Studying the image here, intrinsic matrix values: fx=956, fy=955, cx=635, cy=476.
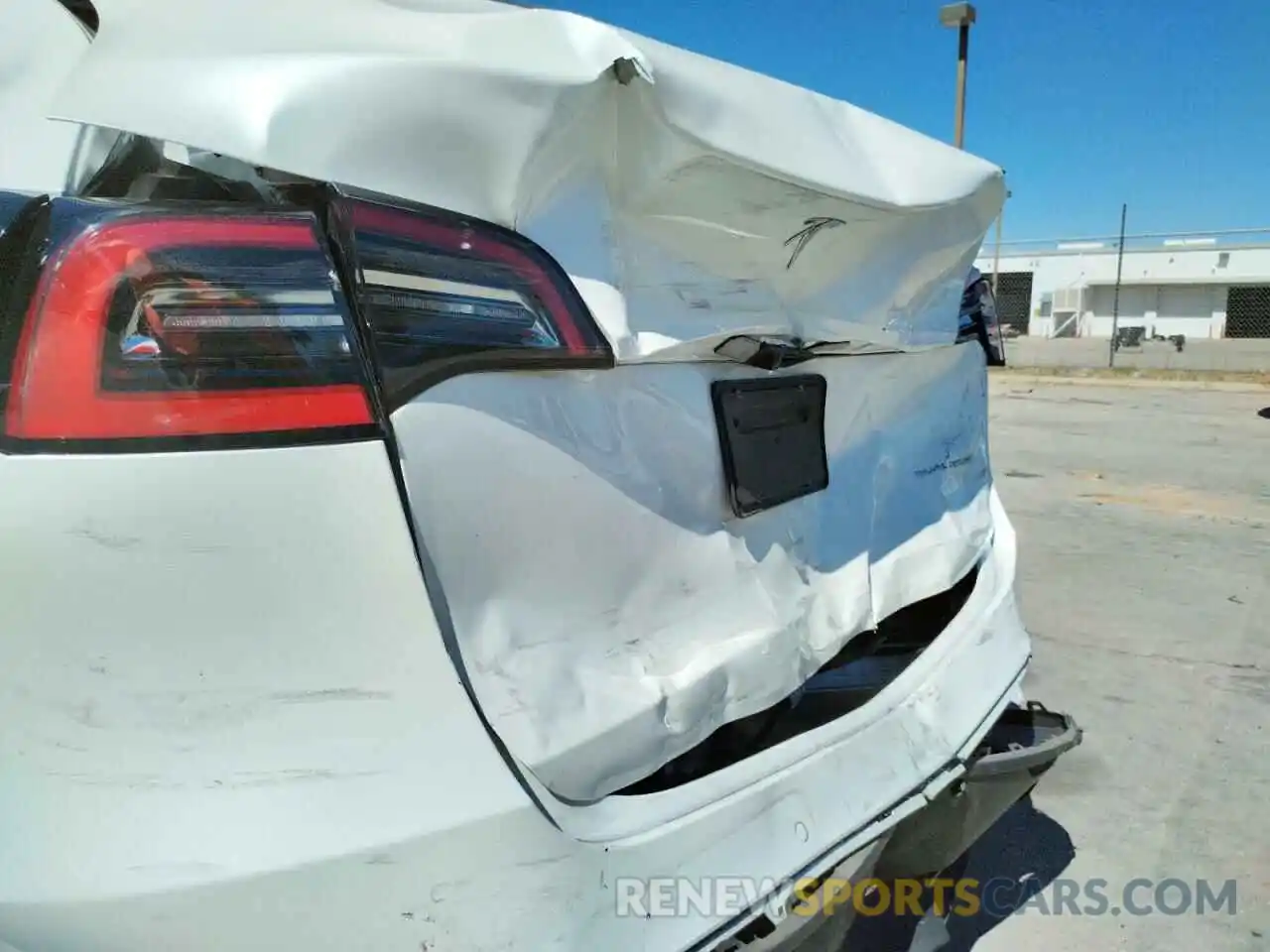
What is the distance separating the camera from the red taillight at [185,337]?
94 cm

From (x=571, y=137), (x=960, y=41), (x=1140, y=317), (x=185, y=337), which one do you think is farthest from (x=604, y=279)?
(x=1140, y=317)

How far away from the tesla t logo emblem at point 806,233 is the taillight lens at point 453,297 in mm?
400

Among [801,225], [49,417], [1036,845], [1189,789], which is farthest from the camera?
[1189,789]

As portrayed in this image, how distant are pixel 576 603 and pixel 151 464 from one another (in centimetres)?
54

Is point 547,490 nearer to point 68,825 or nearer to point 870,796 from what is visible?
point 68,825

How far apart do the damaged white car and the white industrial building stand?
40.0m

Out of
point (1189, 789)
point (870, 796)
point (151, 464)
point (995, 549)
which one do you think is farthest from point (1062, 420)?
point (151, 464)

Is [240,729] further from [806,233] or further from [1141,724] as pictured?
[1141,724]

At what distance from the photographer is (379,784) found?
984 millimetres

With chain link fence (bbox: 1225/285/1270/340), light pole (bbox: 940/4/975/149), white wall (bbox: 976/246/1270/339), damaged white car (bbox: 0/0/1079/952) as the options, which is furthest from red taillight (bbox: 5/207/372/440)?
chain link fence (bbox: 1225/285/1270/340)

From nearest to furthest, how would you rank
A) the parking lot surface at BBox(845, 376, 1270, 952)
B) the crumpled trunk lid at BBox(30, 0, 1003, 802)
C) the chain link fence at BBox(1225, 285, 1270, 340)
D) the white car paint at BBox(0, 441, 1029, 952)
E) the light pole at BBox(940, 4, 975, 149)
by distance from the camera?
the white car paint at BBox(0, 441, 1029, 952) < the crumpled trunk lid at BBox(30, 0, 1003, 802) < the parking lot surface at BBox(845, 376, 1270, 952) < the light pole at BBox(940, 4, 975, 149) < the chain link fence at BBox(1225, 285, 1270, 340)

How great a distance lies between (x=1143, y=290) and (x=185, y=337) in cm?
4977

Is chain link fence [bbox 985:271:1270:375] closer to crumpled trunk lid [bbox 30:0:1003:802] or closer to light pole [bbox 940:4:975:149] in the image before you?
light pole [bbox 940:4:975:149]

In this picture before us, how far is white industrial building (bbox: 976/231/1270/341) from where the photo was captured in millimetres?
40750
